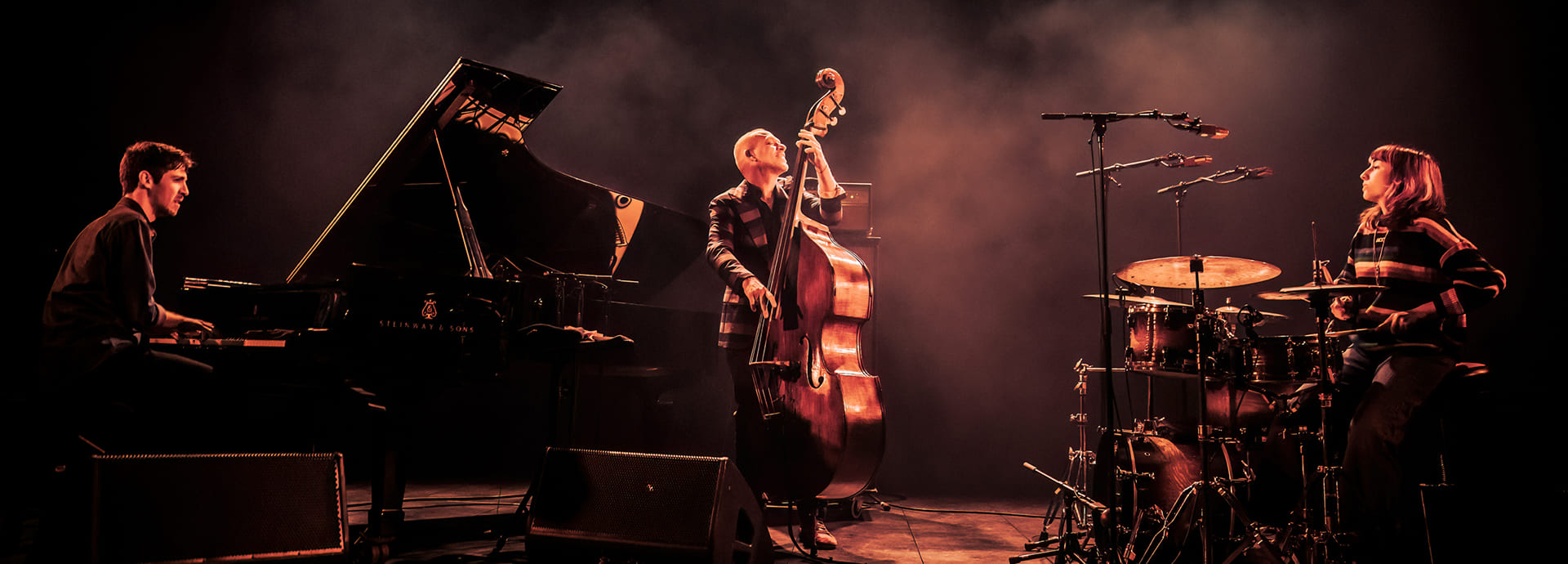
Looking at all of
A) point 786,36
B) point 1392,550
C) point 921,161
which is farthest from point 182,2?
point 1392,550

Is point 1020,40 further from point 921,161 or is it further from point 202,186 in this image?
point 202,186

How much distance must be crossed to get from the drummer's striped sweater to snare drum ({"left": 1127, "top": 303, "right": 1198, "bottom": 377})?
60 cm

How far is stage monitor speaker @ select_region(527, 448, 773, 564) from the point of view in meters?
2.22

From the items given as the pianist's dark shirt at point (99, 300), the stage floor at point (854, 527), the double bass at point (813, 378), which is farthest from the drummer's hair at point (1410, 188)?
the pianist's dark shirt at point (99, 300)

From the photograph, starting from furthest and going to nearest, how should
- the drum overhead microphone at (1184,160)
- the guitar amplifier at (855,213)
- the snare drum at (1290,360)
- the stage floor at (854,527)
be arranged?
1. the guitar amplifier at (855,213)
2. the drum overhead microphone at (1184,160)
3. the snare drum at (1290,360)
4. the stage floor at (854,527)

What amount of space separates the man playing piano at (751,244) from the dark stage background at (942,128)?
81.3 inches

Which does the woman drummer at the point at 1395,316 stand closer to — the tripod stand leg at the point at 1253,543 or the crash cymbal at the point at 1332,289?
the crash cymbal at the point at 1332,289

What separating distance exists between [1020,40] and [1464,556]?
13.4ft

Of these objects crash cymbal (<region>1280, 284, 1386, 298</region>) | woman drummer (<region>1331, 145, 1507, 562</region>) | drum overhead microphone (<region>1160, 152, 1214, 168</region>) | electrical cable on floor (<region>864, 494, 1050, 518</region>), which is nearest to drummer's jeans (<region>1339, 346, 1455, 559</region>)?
woman drummer (<region>1331, 145, 1507, 562</region>)

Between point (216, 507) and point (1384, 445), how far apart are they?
369 cm

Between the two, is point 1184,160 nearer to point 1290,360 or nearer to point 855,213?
point 1290,360

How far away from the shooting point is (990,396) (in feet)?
19.1

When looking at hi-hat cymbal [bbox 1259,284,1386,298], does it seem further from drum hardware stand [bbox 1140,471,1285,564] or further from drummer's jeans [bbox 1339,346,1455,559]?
drum hardware stand [bbox 1140,471,1285,564]

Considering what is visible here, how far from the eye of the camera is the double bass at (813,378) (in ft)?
9.83
